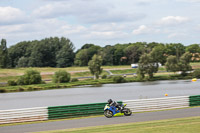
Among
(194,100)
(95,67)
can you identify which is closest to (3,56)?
(95,67)

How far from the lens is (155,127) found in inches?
711

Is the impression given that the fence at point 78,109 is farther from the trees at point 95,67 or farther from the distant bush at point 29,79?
the trees at point 95,67

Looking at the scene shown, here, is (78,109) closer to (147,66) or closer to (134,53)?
(147,66)

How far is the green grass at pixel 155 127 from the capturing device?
1704 cm

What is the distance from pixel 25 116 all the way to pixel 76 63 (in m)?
130

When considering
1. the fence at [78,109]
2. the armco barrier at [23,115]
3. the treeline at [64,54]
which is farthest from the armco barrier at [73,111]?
the treeline at [64,54]

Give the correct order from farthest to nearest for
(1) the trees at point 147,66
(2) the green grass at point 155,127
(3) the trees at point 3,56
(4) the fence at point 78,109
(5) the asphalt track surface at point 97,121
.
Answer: (3) the trees at point 3,56 < (1) the trees at point 147,66 < (4) the fence at point 78,109 < (5) the asphalt track surface at point 97,121 < (2) the green grass at point 155,127

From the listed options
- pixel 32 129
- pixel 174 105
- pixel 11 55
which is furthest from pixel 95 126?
pixel 11 55

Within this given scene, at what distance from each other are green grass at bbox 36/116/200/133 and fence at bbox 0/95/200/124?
199 inches

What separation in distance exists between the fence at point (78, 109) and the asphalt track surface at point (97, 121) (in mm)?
1196

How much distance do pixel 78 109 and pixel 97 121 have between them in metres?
2.92

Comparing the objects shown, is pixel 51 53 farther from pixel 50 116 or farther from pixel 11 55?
pixel 50 116

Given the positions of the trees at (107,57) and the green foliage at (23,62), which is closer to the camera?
the green foliage at (23,62)

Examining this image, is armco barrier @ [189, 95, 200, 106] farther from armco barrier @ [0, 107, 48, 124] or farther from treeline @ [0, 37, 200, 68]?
treeline @ [0, 37, 200, 68]
